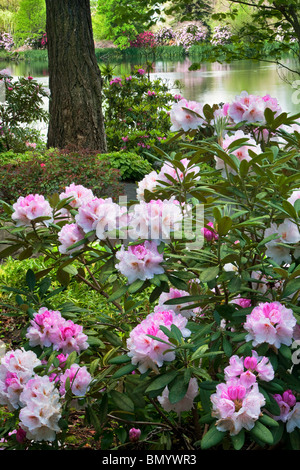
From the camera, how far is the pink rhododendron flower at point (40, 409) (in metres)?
1.19

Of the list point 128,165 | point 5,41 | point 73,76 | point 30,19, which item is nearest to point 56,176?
point 128,165

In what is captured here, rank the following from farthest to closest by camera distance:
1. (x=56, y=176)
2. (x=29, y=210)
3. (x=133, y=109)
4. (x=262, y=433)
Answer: (x=133, y=109), (x=56, y=176), (x=29, y=210), (x=262, y=433)

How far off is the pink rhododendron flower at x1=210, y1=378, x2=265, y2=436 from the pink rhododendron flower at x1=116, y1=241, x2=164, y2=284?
348mm

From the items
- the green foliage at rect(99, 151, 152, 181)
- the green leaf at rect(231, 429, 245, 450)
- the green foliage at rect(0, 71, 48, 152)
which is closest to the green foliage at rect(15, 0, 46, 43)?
the green foliage at rect(0, 71, 48, 152)

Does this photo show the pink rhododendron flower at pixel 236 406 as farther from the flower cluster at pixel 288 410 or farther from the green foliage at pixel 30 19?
the green foliage at pixel 30 19

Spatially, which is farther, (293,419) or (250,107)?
(250,107)

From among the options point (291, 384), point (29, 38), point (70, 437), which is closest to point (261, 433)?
point (291, 384)

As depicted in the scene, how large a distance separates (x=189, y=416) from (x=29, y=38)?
39350 mm

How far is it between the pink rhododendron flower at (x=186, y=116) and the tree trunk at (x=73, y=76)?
4.47 meters

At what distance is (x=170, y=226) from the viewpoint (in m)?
1.30

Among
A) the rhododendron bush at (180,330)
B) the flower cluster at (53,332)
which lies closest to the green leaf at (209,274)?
the rhododendron bush at (180,330)

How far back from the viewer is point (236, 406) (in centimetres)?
101

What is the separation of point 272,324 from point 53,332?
0.64 m

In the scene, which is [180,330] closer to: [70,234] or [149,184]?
[70,234]
